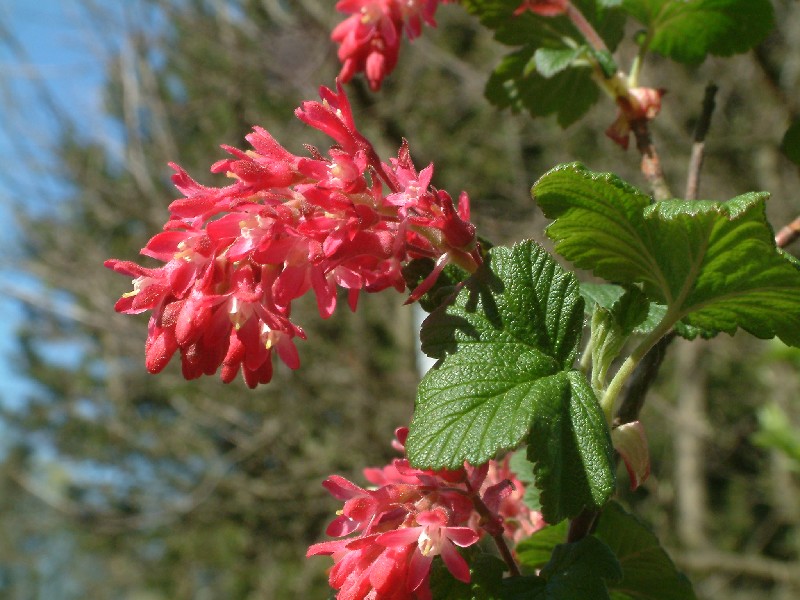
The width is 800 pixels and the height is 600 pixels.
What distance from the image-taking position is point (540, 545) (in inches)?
38.9

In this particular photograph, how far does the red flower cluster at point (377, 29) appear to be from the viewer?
1.22 m

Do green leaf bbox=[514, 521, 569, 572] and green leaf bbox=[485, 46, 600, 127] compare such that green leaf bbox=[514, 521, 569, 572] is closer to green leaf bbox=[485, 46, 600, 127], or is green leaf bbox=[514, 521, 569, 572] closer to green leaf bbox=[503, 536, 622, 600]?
green leaf bbox=[503, 536, 622, 600]

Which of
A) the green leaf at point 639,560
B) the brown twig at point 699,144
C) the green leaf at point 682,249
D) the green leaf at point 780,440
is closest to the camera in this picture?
the green leaf at point 682,249

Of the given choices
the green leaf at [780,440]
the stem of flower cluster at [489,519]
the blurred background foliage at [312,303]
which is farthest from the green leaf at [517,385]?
the blurred background foliage at [312,303]

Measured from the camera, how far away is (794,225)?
3.40ft

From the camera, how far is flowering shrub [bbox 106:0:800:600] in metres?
0.72

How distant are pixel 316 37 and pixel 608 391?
5.16m

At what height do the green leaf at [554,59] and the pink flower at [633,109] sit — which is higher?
the green leaf at [554,59]

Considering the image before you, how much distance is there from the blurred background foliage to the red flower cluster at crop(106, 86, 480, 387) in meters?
3.73

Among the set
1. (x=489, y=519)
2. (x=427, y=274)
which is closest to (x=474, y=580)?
(x=489, y=519)

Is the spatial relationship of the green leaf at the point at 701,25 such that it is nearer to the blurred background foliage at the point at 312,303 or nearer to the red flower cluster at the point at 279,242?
the red flower cluster at the point at 279,242

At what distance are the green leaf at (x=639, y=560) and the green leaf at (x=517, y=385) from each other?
0.26m

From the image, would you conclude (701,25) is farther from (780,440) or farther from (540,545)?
(780,440)

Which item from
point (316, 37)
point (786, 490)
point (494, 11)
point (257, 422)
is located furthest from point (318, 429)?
point (494, 11)
